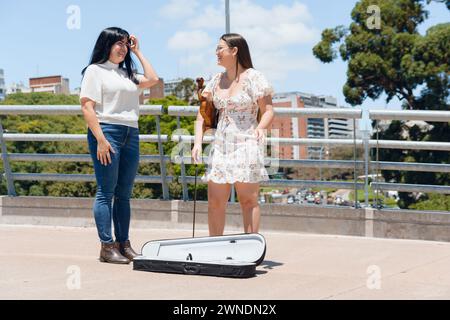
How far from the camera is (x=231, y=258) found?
19.0 ft

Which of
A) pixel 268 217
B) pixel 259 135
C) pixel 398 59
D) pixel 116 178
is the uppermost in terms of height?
pixel 398 59

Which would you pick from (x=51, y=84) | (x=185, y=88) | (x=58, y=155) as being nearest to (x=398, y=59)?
(x=58, y=155)

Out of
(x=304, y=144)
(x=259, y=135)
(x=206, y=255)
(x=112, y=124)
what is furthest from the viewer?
(x=304, y=144)

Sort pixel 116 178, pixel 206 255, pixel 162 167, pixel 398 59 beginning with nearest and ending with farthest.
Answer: pixel 206 255
pixel 116 178
pixel 162 167
pixel 398 59

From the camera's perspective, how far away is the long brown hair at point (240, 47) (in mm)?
6176

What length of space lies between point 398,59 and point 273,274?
40.9m

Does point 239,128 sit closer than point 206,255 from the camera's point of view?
No

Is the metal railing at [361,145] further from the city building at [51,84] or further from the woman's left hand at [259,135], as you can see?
the city building at [51,84]

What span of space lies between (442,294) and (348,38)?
43.0m

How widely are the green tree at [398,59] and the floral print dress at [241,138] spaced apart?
32.6 metres

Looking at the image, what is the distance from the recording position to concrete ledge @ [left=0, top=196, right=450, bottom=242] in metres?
7.67

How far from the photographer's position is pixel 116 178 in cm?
633

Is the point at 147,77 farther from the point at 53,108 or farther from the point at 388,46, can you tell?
the point at 388,46

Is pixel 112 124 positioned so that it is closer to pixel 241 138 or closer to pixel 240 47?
pixel 241 138
